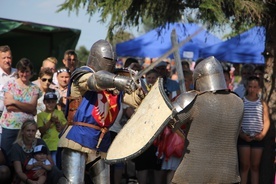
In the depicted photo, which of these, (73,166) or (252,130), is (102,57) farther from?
(252,130)

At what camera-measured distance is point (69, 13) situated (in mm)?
7812

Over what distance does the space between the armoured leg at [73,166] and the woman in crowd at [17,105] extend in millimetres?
1903

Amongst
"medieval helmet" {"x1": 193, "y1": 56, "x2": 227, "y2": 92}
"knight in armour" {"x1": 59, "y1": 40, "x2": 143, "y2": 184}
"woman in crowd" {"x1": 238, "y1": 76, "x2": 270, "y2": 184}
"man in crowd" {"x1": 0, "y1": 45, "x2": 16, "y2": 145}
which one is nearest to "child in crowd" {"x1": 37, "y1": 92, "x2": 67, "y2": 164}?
"man in crowd" {"x1": 0, "y1": 45, "x2": 16, "y2": 145}

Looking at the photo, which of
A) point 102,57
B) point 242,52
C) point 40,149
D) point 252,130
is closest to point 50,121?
point 40,149

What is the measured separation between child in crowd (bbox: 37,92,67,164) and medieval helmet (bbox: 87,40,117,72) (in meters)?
2.10

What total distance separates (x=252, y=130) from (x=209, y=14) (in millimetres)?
1592

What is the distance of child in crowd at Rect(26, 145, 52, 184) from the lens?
739cm

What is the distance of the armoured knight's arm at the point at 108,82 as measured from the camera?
5.17m

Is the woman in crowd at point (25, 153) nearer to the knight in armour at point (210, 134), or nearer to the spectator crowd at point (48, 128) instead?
the spectator crowd at point (48, 128)

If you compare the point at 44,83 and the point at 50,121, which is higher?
the point at 44,83

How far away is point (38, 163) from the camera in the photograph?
744 centimetres

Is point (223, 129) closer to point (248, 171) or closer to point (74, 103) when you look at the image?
point (74, 103)

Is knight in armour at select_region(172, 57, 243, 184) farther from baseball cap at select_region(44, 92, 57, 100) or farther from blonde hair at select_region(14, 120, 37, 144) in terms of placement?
baseball cap at select_region(44, 92, 57, 100)

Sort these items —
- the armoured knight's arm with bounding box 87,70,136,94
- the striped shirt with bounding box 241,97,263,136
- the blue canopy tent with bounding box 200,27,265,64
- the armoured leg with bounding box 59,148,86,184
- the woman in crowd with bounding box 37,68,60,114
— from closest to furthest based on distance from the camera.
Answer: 1. the armoured knight's arm with bounding box 87,70,136,94
2. the armoured leg with bounding box 59,148,86,184
3. the striped shirt with bounding box 241,97,263,136
4. the woman in crowd with bounding box 37,68,60,114
5. the blue canopy tent with bounding box 200,27,265,64
